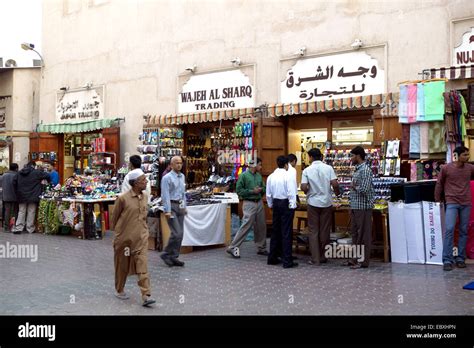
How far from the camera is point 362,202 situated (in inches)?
336

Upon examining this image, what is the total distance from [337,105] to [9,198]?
26.8 feet

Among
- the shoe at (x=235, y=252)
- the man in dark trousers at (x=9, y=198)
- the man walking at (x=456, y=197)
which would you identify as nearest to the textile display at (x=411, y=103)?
the man walking at (x=456, y=197)

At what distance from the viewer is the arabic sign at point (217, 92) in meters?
13.4

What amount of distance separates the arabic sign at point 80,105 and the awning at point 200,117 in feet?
9.90

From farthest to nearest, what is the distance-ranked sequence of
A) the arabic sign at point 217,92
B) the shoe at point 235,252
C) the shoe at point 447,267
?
the arabic sign at point 217,92 < the shoe at point 235,252 < the shoe at point 447,267

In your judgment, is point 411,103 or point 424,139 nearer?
point 424,139

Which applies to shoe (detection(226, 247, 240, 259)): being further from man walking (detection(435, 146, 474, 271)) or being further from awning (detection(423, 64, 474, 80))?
awning (detection(423, 64, 474, 80))

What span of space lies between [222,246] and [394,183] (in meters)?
3.64

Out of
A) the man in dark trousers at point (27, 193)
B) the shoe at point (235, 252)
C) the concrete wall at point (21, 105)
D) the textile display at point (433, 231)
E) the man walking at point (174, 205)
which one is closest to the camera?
the man walking at point (174, 205)

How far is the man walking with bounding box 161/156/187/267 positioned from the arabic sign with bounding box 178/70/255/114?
16.1ft

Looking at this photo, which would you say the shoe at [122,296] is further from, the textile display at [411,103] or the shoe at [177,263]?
the textile display at [411,103]

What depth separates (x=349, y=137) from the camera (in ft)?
39.0

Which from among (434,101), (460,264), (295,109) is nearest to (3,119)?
(295,109)

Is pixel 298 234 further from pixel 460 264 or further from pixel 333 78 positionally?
pixel 333 78
